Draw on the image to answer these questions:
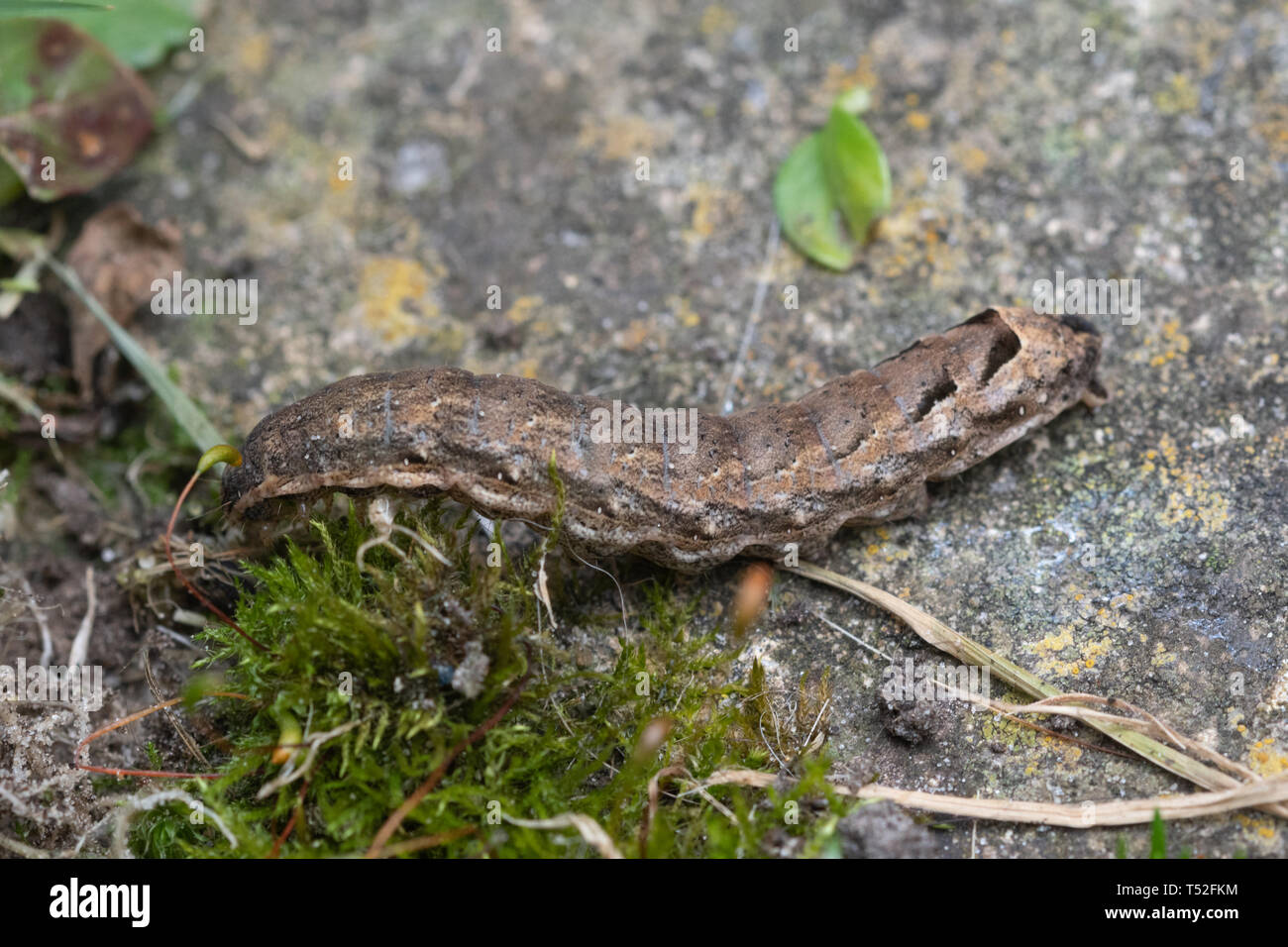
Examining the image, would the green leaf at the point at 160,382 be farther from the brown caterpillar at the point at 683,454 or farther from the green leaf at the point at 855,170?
the green leaf at the point at 855,170

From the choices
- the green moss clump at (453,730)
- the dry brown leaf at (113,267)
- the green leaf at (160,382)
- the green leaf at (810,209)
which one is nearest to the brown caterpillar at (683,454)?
the green moss clump at (453,730)

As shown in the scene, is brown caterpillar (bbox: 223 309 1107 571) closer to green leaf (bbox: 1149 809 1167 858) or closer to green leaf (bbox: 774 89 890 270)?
green leaf (bbox: 774 89 890 270)

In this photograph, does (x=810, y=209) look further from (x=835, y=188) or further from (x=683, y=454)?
(x=683, y=454)

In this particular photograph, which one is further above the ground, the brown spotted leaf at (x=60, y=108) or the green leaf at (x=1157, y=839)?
the brown spotted leaf at (x=60, y=108)

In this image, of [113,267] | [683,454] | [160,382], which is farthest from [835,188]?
[113,267]

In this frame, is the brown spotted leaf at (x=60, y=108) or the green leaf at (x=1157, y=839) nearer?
the green leaf at (x=1157, y=839)

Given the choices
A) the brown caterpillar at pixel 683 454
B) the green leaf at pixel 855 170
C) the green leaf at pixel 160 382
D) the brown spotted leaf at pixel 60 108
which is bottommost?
the brown caterpillar at pixel 683 454

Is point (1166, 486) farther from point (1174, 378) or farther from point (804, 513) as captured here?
point (804, 513)
